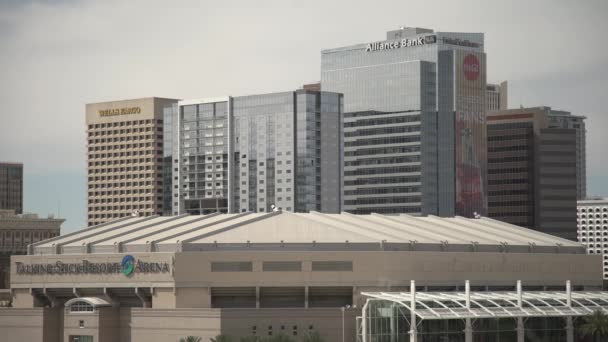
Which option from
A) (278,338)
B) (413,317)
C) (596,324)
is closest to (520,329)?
(596,324)

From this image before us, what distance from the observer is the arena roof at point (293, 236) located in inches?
6752

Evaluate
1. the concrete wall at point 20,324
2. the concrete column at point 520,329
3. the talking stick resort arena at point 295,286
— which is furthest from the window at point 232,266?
the concrete column at point 520,329

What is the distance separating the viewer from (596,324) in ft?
538

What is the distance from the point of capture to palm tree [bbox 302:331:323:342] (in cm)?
15938

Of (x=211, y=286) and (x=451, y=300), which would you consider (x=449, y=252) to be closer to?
(x=451, y=300)

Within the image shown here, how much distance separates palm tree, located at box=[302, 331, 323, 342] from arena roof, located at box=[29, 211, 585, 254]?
12.5 m

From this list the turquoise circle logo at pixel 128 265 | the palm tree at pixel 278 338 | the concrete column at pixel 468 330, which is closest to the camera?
the palm tree at pixel 278 338

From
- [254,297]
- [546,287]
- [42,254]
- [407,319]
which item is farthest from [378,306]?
[42,254]

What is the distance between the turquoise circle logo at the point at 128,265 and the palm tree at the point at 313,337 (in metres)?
23.1

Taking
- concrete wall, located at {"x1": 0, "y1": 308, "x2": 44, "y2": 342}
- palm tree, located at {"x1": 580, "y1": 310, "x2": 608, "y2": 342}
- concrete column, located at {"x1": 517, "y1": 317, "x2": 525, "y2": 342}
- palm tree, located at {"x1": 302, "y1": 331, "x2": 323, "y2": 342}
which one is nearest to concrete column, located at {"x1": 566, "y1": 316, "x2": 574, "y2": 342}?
palm tree, located at {"x1": 580, "y1": 310, "x2": 608, "y2": 342}

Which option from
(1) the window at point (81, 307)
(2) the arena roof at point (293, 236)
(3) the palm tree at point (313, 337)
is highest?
(2) the arena roof at point (293, 236)

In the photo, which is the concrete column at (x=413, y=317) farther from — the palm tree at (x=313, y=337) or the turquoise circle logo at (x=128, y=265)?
the turquoise circle logo at (x=128, y=265)

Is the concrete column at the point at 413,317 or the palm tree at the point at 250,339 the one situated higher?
the concrete column at the point at 413,317

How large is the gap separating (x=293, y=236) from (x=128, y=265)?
776 inches
